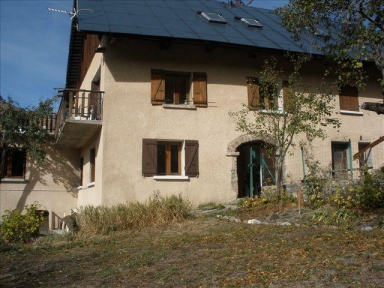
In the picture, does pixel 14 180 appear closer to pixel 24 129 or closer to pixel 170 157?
pixel 24 129

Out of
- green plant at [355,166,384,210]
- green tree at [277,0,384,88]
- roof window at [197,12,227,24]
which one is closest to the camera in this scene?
green tree at [277,0,384,88]

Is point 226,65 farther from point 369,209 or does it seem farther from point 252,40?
point 369,209

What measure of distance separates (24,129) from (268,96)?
28.7 ft

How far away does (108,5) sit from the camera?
623 inches

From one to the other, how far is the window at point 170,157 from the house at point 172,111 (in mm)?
31

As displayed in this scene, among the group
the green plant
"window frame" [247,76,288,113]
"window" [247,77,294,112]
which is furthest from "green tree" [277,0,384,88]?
"window frame" [247,76,288,113]

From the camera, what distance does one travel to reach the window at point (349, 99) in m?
16.9

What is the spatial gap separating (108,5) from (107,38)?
2262 millimetres

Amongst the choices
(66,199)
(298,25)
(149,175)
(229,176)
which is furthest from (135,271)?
(66,199)

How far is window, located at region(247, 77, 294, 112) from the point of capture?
13366mm

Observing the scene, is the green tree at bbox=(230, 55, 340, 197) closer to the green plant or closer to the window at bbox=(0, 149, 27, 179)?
the green plant

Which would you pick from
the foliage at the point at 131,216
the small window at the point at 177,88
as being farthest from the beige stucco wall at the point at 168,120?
the foliage at the point at 131,216

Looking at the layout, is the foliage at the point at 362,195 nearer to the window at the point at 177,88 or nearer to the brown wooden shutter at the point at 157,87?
the window at the point at 177,88

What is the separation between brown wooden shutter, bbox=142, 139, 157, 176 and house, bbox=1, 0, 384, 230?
0.03 meters
